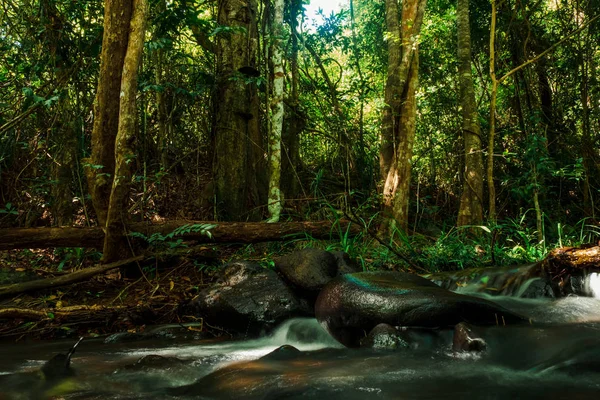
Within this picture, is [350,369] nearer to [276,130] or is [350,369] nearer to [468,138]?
[276,130]

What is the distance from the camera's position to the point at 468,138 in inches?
307

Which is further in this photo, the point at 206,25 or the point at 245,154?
the point at 245,154

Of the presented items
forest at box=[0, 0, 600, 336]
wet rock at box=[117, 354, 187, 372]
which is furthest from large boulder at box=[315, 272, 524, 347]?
forest at box=[0, 0, 600, 336]

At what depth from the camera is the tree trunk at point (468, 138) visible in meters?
7.56

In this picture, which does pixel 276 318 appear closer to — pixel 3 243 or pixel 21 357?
pixel 21 357

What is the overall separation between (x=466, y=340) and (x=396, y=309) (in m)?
0.57

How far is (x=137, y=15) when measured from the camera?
4.71 metres

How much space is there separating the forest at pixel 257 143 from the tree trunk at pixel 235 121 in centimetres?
3

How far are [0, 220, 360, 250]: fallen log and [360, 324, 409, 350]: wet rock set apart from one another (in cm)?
228

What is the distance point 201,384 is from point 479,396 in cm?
158

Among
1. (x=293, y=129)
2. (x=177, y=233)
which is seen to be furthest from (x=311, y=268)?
(x=293, y=129)

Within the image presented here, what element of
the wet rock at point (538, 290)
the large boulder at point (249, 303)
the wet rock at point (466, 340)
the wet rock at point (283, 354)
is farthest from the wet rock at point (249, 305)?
the wet rock at point (538, 290)

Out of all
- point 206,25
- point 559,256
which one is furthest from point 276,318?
point 206,25

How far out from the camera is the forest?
5.12 m
